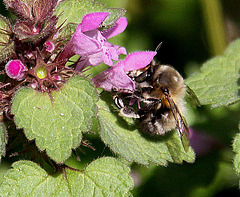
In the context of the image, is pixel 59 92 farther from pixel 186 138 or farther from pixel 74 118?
pixel 186 138

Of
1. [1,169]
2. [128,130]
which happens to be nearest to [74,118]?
[128,130]

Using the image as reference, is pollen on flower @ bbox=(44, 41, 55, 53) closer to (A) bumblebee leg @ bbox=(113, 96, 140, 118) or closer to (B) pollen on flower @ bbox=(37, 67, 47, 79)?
(B) pollen on flower @ bbox=(37, 67, 47, 79)

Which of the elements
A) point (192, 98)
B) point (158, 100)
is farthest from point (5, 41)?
point (192, 98)

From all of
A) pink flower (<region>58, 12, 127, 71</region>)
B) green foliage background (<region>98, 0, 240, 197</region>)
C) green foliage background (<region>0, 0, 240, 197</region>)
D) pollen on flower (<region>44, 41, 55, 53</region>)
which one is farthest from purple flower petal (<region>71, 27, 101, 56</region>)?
green foliage background (<region>98, 0, 240, 197</region>)

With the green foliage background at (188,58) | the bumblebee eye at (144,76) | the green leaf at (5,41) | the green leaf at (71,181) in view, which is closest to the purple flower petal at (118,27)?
the bumblebee eye at (144,76)

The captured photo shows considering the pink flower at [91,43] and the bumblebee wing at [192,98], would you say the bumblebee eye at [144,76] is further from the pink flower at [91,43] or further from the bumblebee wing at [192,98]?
the bumblebee wing at [192,98]

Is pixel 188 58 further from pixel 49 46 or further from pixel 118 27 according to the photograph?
pixel 49 46
